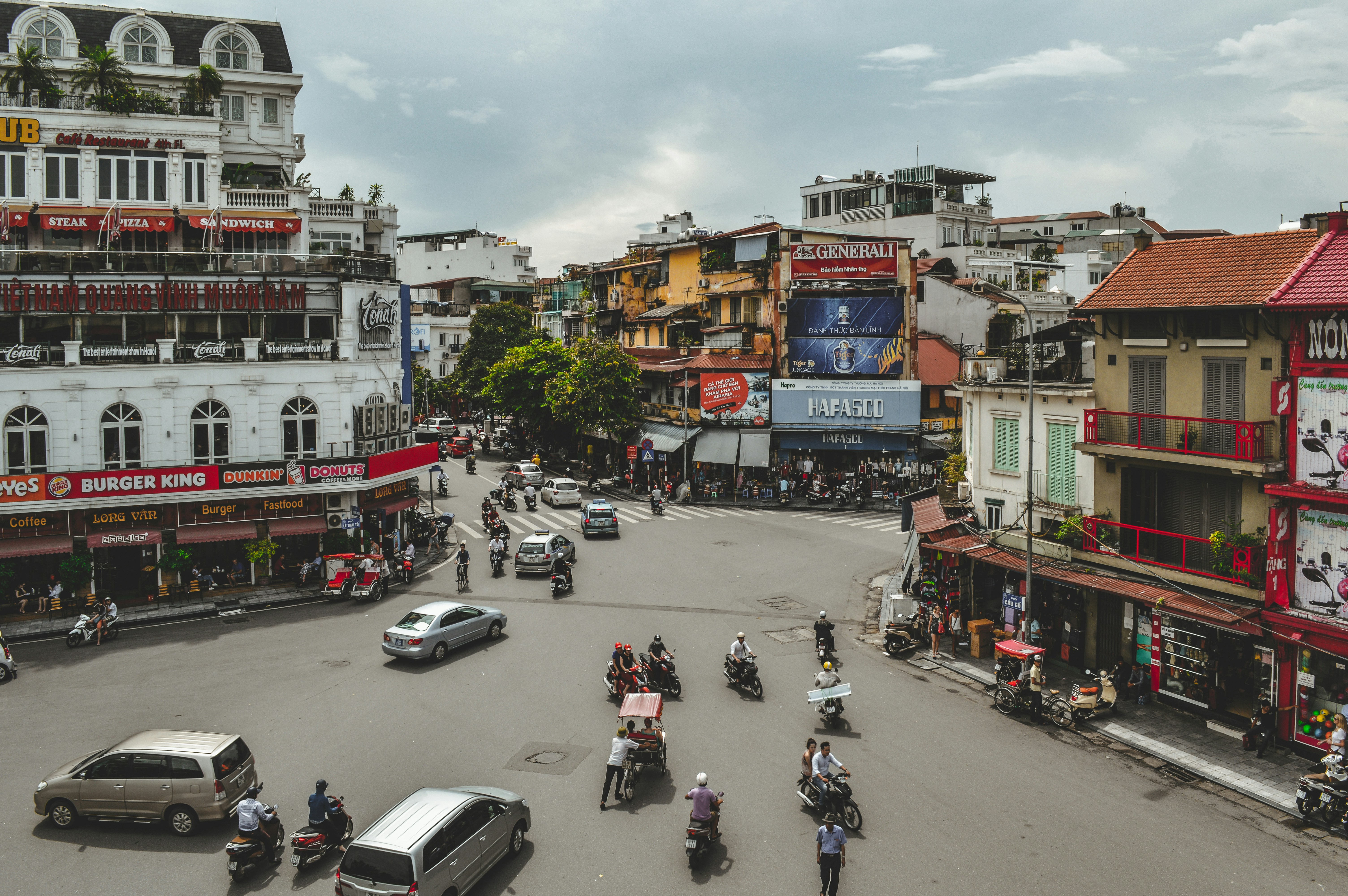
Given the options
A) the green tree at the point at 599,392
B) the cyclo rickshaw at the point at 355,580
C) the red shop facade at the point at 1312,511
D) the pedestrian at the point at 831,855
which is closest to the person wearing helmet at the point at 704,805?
the pedestrian at the point at 831,855

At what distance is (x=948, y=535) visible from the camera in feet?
94.2

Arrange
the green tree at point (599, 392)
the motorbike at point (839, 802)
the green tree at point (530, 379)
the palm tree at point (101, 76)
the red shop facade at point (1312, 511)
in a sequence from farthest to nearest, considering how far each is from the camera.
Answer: the green tree at point (530, 379) < the green tree at point (599, 392) < the palm tree at point (101, 76) < the red shop facade at point (1312, 511) < the motorbike at point (839, 802)

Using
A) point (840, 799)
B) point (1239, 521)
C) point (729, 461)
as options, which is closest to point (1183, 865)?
point (840, 799)

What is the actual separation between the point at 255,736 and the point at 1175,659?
2158cm

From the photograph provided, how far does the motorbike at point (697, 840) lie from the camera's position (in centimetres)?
1391

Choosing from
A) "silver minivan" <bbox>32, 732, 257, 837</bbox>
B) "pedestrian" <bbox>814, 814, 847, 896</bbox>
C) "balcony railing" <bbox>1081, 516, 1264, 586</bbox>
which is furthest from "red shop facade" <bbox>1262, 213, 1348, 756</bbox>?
"silver minivan" <bbox>32, 732, 257, 837</bbox>

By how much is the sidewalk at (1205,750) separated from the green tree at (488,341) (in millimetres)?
65268

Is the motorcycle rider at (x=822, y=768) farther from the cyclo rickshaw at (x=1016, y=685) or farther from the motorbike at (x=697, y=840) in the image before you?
the cyclo rickshaw at (x=1016, y=685)

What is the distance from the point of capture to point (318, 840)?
46.8ft

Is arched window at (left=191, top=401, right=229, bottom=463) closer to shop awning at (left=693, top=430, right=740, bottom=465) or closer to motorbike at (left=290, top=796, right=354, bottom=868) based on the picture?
motorbike at (left=290, top=796, right=354, bottom=868)

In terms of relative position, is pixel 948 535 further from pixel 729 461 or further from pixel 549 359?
pixel 549 359

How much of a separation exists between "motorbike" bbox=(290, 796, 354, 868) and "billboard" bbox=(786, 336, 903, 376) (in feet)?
138

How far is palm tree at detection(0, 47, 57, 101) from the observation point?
40031 mm

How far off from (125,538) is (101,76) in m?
23.9
